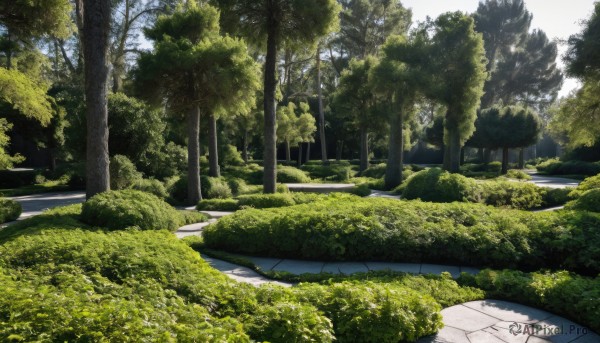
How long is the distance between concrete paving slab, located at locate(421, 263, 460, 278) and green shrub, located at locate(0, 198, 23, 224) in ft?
32.7

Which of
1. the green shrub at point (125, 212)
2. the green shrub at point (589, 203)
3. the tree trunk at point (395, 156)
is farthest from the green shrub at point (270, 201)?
the tree trunk at point (395, 156)

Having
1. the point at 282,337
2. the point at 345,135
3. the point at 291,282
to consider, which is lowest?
the point at 291,282

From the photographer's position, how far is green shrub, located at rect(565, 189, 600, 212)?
804 cm

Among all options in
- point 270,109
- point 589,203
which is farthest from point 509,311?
point 270,109

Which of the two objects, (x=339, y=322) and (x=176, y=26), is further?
(x=176, y=26)

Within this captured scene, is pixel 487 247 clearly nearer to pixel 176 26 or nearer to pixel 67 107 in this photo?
pixel 176 26

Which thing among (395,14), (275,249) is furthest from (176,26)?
(395,14)

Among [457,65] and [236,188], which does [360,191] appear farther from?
[457,65]

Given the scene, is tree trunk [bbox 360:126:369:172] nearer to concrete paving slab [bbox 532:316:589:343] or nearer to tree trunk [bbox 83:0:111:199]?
tree trunk [bbox 83:0:111:199]

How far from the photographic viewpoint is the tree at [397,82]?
18.8m

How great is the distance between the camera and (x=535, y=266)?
601 centimetres

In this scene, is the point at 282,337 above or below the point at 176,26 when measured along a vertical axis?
below

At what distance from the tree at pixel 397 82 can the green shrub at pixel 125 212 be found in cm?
1335

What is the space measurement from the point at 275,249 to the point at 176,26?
10.4m
